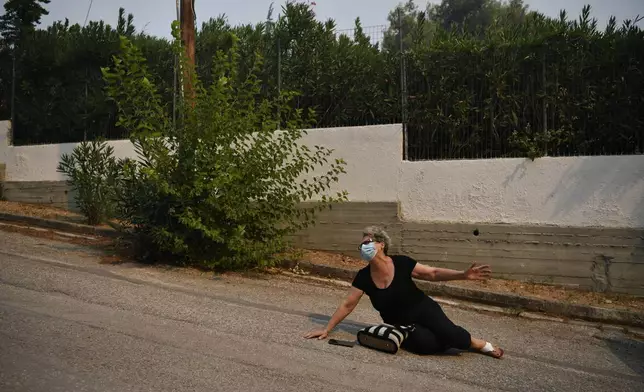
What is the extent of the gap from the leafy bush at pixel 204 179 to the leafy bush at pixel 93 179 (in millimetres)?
2348

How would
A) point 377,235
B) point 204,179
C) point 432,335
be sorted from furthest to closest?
1. point 204,179
2. point 377,235
3. point 432,335

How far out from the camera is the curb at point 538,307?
7816 mm

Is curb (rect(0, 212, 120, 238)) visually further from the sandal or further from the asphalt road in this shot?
the sandal

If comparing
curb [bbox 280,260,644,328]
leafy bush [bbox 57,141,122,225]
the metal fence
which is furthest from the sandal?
leafy bush [bbox 57,141,122,225]

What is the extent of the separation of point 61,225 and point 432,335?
9.00 m

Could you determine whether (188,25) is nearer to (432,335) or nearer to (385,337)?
(385,337)

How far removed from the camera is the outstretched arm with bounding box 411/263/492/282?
18.5 ft

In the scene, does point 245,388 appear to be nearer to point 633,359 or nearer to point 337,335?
point 337,335

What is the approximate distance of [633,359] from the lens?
6.49 m

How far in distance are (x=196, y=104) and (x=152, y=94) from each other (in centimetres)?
69

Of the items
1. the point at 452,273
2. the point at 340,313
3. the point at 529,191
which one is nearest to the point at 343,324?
the point at 340,313

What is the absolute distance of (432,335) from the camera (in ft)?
19.3

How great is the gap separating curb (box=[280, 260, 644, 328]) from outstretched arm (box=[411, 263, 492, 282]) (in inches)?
102

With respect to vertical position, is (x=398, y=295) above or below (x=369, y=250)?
below
